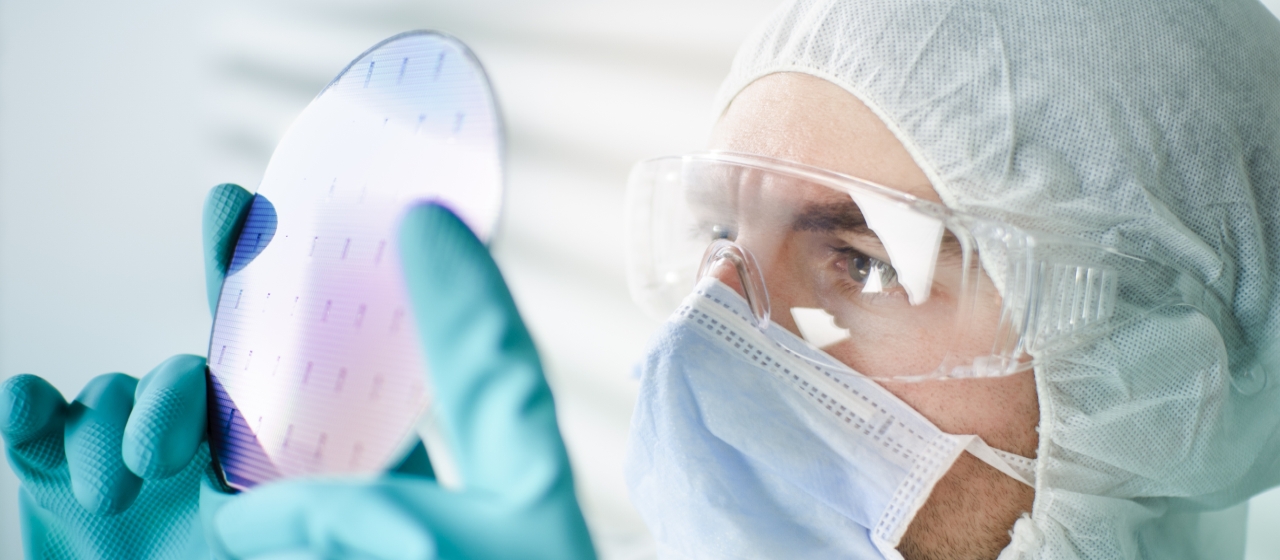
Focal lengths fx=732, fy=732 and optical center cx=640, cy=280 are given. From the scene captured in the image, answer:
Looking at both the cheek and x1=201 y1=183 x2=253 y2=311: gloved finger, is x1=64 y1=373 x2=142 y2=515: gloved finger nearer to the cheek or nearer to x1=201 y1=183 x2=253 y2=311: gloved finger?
x1=201 y1=183 x2=253 y2=311: gloved finger

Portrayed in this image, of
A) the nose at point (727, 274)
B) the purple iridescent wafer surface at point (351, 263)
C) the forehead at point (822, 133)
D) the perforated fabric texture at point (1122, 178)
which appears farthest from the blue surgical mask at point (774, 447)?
the purple iridescent wafer surface at point (351, 263)

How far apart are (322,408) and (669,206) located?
771 mm

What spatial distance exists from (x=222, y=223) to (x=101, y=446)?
12.1 inches

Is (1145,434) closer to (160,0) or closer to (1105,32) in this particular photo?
(1105,32)

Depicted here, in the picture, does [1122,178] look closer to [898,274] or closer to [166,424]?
[898,274]

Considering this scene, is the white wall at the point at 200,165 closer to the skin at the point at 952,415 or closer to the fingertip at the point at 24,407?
the skin at the point at 952,415

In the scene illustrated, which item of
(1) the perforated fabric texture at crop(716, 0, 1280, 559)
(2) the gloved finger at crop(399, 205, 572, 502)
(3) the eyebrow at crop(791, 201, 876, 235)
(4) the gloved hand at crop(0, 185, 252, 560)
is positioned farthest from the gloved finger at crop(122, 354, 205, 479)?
(1) the perforated fabric texture at crop(716, 0, 1280, 559)

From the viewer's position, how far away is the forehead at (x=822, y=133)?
0.96 meters

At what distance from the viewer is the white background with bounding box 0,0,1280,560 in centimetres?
180

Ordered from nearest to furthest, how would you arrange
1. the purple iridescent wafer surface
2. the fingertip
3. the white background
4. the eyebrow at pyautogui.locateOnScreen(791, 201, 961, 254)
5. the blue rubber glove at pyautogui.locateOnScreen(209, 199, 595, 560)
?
the blue rubber glove at pyautogui.locateOnScreen(209, 199, 595, 560) → the purple iridescent wafer surface → the fingertip → the eyebrow at pyautogui.locateOnScreen(791, 201, 961, 254) → the white background

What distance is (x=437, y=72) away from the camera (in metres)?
0.66

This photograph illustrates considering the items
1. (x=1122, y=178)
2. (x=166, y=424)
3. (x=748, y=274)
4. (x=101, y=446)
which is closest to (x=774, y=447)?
(x=748, y=274)

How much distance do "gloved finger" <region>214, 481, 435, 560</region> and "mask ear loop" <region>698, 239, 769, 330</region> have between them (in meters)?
0.67

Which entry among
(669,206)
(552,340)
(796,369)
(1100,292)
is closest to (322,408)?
(796,369)
